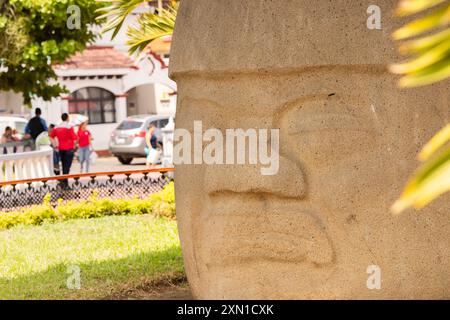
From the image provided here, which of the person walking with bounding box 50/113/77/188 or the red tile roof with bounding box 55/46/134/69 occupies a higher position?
the red tile roof with bounding box 55/46/134/69

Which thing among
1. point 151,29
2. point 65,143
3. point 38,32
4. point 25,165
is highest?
point 38,32

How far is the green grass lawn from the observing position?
6.88 m

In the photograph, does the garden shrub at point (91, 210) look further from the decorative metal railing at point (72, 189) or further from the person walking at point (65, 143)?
the person walking at point (65, 143)

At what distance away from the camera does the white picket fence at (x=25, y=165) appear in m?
13.4

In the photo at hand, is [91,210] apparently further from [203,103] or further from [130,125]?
[130,125]

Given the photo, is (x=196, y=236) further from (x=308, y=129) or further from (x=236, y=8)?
(x=236, y=8)

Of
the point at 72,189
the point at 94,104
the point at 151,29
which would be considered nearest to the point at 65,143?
the point at 72,189

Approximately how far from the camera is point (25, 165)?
13.9m

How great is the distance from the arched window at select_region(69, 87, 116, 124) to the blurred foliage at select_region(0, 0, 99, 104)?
11749 mm

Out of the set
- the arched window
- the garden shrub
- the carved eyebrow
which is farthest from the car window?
the carved eyebrow

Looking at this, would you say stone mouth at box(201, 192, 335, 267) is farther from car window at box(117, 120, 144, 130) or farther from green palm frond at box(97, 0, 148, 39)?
car window at box(117, 120, 144, 130)

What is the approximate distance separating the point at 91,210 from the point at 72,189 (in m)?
1.58

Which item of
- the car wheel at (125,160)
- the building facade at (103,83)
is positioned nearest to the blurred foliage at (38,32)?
the car wheel at (125,160)

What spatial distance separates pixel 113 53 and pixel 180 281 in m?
21.6
